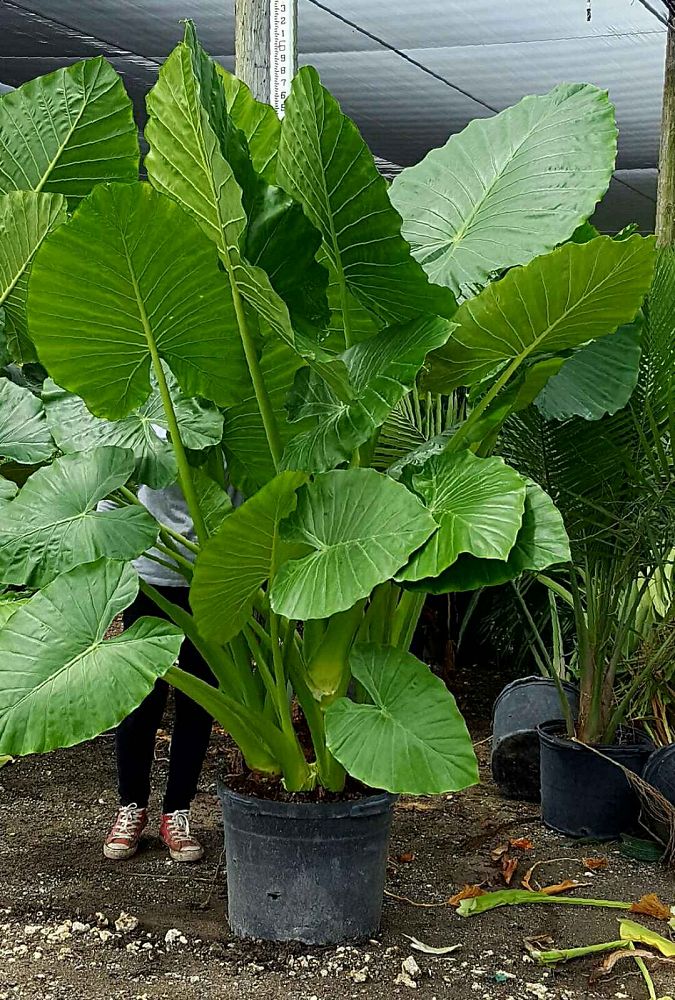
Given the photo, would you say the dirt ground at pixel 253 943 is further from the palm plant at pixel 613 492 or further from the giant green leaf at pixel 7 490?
the giant green leaf at pixel 7 490

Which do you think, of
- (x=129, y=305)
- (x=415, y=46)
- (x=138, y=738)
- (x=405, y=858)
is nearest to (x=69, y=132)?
(x=129, y=305)

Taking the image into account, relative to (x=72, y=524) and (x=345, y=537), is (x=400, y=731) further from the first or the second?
(x=72, y=524)

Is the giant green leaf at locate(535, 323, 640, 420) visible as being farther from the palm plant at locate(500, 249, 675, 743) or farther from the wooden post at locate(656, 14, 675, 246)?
the wooden post at locate(656, 14, 675, 246)

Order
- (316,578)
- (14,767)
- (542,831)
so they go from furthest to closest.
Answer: (14,767) → (542,831) → (316,578)

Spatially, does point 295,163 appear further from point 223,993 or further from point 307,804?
point 223,993

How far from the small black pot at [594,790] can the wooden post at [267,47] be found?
1.46 m

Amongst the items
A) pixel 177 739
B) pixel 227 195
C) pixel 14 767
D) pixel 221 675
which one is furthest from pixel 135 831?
pixel 227 195

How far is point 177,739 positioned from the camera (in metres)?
2.17

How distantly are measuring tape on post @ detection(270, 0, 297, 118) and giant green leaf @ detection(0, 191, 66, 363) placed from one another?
2.27ft

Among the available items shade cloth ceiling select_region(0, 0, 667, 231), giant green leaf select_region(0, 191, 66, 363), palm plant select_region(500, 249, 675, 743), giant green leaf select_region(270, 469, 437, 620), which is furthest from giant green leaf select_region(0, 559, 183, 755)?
shade cloth ceiling select_region(0, 0, 667, 231)

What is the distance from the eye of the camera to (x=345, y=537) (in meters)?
1.60

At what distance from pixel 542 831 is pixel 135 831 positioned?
849 millimetres

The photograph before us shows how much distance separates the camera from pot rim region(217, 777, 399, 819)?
68.3 inches

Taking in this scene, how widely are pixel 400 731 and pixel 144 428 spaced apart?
0.68 meters
